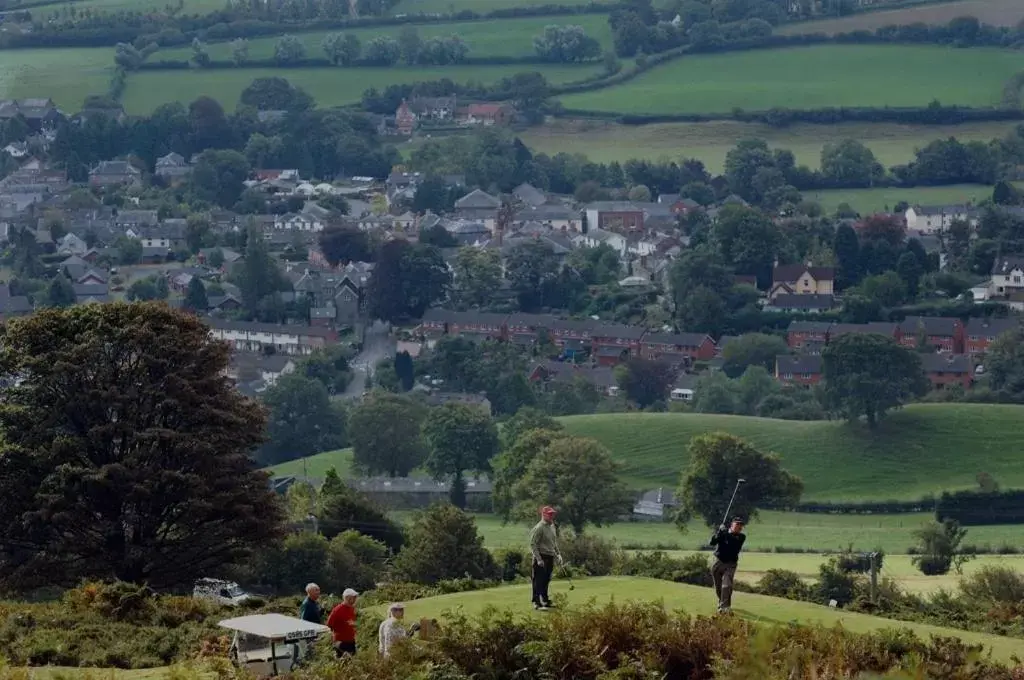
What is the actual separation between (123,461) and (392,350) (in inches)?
2128

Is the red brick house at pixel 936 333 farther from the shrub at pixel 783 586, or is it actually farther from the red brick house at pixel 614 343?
the shrub at pixel 783 586

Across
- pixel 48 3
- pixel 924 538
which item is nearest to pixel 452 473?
pixel 924 538

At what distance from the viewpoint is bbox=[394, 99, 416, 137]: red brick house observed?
11456cm

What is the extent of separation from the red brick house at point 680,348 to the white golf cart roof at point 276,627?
2268 inches

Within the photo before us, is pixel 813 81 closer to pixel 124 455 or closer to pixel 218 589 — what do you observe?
pixel 218 589

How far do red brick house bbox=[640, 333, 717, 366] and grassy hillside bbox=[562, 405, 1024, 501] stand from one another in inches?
541

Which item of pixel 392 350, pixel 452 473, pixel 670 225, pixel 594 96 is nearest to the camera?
pixel 452 473

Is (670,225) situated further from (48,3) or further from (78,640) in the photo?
(78,640)

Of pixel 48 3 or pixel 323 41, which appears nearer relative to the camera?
pixel 323 41

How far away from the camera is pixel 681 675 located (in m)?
14.7

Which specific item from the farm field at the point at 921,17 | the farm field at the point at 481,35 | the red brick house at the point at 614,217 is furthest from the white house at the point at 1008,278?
the farm field at the point at 481,35

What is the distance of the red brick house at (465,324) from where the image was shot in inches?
3103

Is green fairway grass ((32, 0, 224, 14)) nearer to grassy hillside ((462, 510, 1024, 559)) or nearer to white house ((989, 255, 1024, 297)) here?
white house ((989, 255, 1024, 297))

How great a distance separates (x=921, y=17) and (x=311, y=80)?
115 ft
